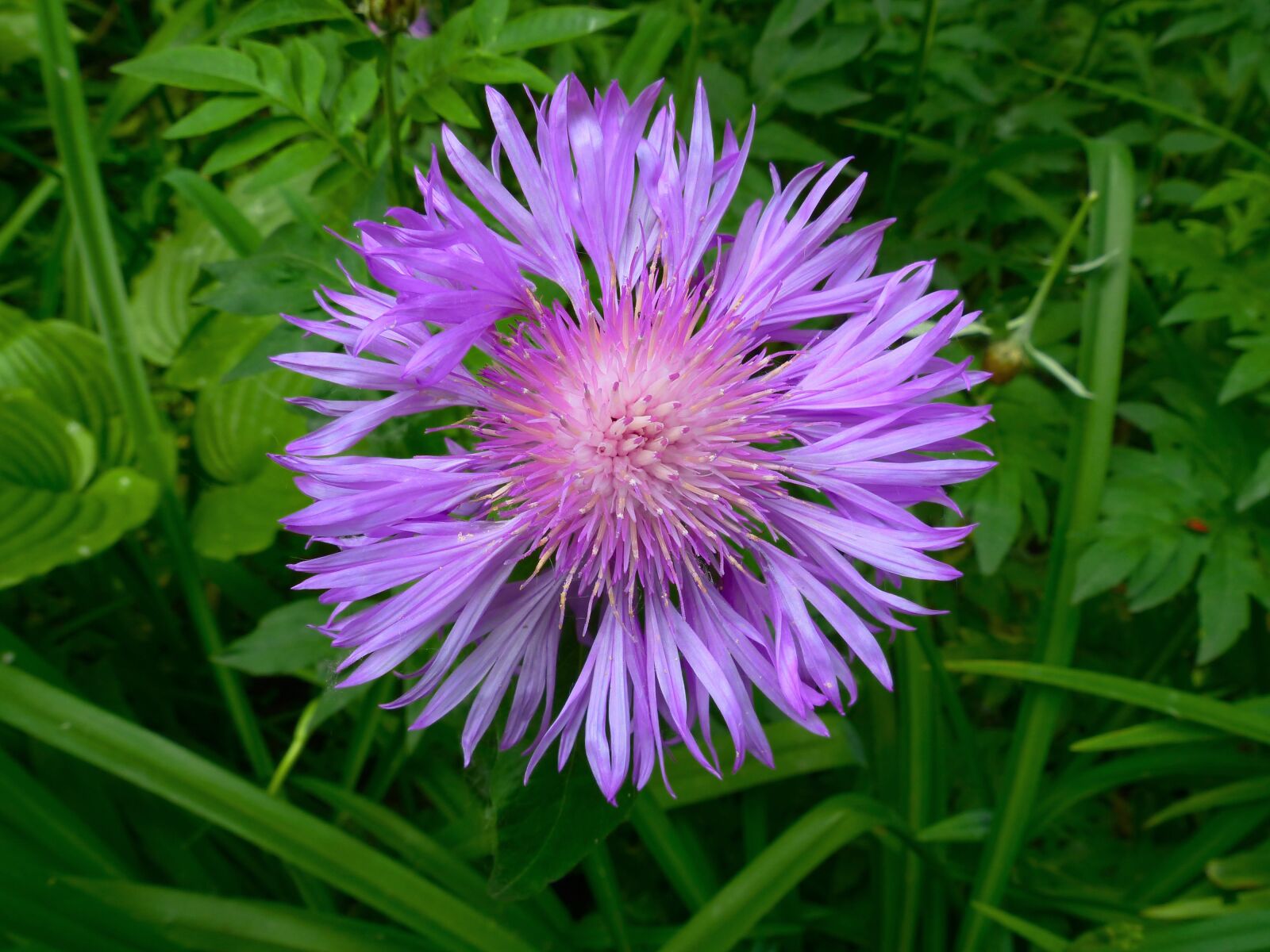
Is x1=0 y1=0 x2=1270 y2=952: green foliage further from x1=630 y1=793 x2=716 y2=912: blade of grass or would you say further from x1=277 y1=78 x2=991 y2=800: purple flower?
x1=277 y1=78 x2=991 y2=800: purple flower

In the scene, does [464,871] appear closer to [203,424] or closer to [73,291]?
[203,424]

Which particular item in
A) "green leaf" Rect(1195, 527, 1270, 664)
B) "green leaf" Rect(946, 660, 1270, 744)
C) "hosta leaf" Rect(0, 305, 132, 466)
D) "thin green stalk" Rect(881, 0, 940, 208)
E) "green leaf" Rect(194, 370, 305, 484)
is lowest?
→ "green leaf" Rect(946, 660, 1270, 744)

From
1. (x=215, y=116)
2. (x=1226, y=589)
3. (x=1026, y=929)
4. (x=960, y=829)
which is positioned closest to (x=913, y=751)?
(x=960, y=829)

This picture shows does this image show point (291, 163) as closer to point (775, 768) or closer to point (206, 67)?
point (206, 67)

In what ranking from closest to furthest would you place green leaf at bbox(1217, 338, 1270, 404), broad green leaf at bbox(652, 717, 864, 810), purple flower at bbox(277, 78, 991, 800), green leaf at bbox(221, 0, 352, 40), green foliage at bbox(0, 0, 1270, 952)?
purple flower at bbox(277, 78, 991, 800) → green leaf at bbox(221, 0, 352, 40) → green foliage at bbox(0, 0, 1270, 952) → green leaf at bbox(1217, 338, 1270, 404) → broad green leaf at bbox(652, 717, 864, 810)

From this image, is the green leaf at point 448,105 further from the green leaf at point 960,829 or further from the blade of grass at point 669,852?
the green leaf at point 960,829

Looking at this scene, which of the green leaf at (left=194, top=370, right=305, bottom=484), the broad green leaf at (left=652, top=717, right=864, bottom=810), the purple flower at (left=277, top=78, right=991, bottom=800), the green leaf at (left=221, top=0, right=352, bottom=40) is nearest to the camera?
the purple flower at (left=277, top=78, right=991, bottom=800)

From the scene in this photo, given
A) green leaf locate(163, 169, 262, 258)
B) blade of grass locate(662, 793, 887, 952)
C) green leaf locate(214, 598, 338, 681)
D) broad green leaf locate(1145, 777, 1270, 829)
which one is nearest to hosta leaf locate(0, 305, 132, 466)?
green leaf locate(163, 169, 262, 258)
